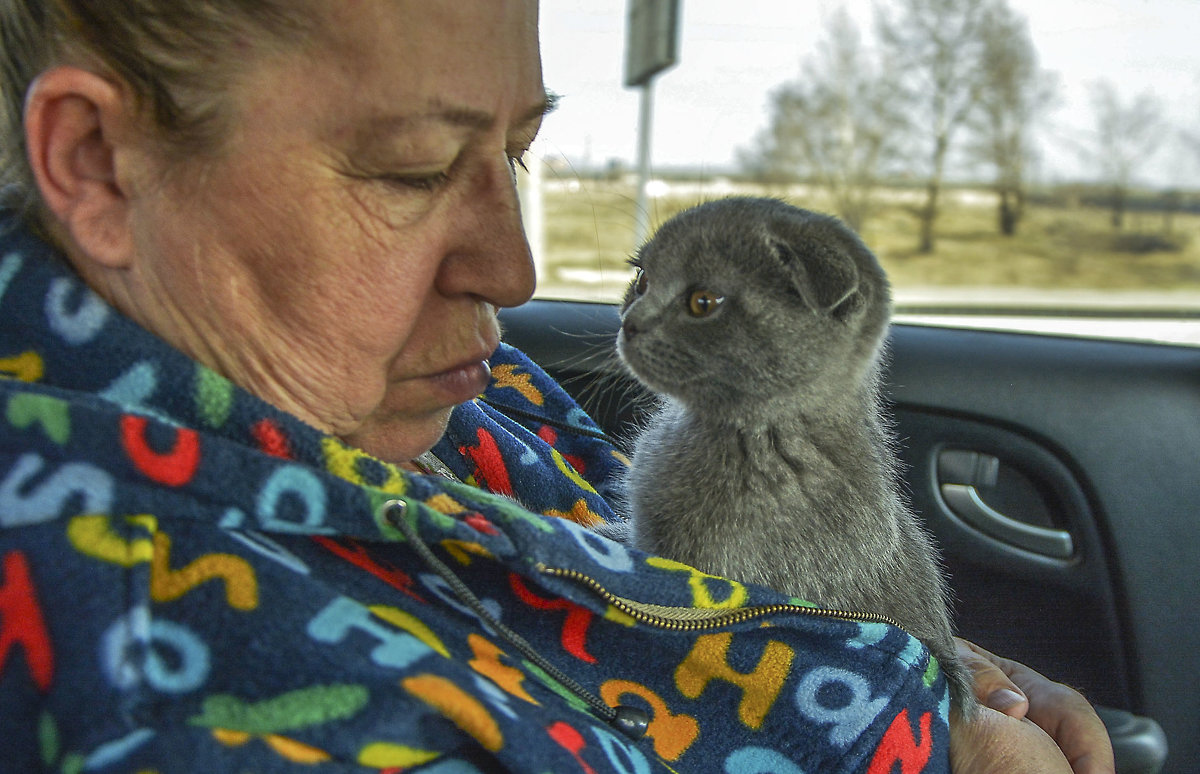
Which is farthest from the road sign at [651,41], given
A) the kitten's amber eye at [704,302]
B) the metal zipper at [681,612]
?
the metal zipper at [681,612]

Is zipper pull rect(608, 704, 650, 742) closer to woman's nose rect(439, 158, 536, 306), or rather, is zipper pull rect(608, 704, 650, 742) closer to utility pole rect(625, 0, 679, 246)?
woman's nose rect(439, 158, 536, 306)

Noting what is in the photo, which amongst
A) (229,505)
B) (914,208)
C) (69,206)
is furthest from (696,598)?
(914,208)

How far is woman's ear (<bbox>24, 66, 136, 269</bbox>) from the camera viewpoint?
38.8 inches

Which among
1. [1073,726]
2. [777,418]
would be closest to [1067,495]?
[1073,726]

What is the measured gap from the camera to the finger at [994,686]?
160cm

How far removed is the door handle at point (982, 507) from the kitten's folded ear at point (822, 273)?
1.11 metres

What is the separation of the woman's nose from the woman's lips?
Answer: 0.12 m

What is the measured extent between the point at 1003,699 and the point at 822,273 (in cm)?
79

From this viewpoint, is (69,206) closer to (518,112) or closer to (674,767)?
(518,112)

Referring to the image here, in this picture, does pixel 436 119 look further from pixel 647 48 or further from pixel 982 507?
pixel 647 48

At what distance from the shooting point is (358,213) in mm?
1122

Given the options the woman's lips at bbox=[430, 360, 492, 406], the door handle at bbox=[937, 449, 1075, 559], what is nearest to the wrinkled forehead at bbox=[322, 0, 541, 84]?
the woman's lips at bbox=[430, 360, 492, 406]

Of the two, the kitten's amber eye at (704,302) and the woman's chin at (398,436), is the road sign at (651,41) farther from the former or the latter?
the woman's chin at (398,436)

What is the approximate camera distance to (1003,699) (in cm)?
161
